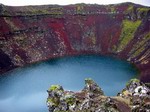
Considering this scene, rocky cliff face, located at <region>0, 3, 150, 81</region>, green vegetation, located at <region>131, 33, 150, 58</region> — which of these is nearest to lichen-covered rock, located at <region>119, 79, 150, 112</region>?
rocky cliff face, located at <region>0, 3, 150, 81</region>

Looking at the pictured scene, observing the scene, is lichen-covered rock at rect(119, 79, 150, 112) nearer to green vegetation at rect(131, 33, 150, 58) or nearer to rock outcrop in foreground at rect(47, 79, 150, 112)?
rock outcrop in foreground at rect(47, 79, 150, 112)

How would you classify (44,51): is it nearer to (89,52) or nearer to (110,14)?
(89,52)

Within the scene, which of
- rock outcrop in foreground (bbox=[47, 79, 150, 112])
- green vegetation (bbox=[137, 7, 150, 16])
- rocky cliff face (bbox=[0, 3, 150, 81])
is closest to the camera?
rock outcrop in foreground (bbox=[47, 79, 150, 112])

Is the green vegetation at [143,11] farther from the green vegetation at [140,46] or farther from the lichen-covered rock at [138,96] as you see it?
the lichen-covered rock at [138,96]

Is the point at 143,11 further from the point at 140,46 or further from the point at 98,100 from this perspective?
the point at 98,100

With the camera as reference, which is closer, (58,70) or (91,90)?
(91,90)

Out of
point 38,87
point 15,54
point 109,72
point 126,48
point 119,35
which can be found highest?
point 119,35

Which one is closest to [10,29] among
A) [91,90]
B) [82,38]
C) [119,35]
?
[82,38]
